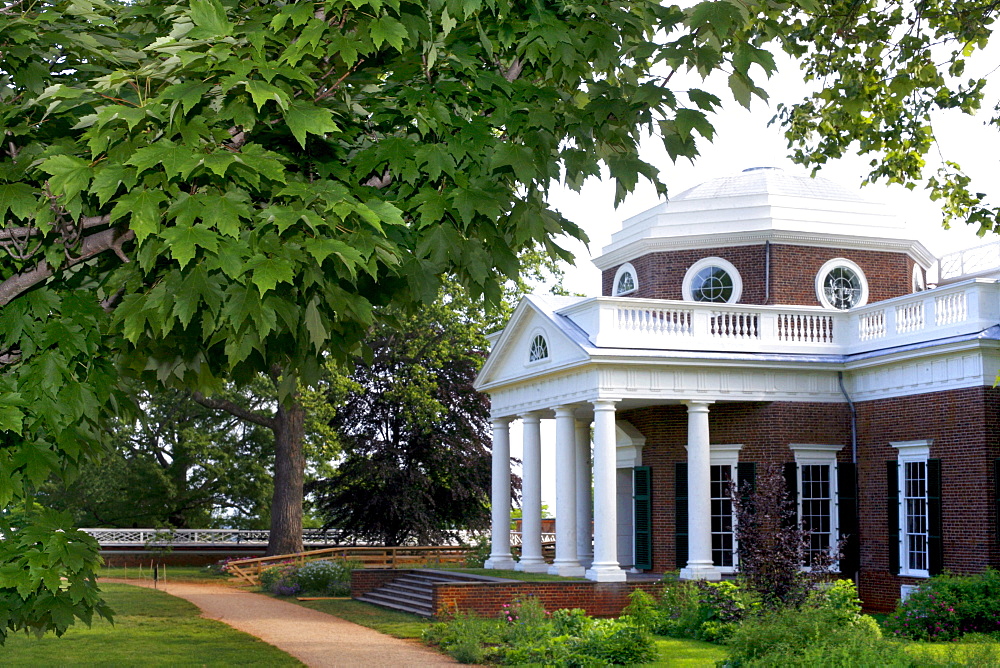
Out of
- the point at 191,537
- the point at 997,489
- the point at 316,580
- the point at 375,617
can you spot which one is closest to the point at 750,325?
the point at 997,489

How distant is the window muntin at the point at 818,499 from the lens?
24.2 metres

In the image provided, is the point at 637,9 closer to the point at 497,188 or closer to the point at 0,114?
the point at 497,188

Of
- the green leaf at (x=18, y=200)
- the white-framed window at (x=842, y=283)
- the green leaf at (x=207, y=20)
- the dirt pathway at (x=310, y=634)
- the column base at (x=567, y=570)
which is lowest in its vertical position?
the dirt pathway at (x=310, y=634)

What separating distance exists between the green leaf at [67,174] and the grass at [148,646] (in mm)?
12966

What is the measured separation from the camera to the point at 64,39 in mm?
5500

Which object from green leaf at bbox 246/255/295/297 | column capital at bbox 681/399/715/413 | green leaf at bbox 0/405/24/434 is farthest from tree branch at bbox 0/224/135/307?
column capital at bbox 681/399/715/413

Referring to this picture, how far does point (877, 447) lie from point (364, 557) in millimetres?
17655

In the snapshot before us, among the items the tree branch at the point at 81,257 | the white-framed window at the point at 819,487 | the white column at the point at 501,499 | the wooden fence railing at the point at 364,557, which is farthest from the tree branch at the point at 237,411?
the tree branch at the point at 81,257

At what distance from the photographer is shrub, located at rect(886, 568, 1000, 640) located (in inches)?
704

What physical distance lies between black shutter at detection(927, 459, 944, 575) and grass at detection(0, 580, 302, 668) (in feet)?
40.1

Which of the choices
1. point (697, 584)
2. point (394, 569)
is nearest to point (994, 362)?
point (697, 584)

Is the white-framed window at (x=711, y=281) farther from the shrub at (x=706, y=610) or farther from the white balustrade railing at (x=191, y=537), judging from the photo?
the white balustrade railing at (x=191, y=537)

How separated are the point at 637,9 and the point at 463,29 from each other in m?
1.09

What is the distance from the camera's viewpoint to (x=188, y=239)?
4.46m
